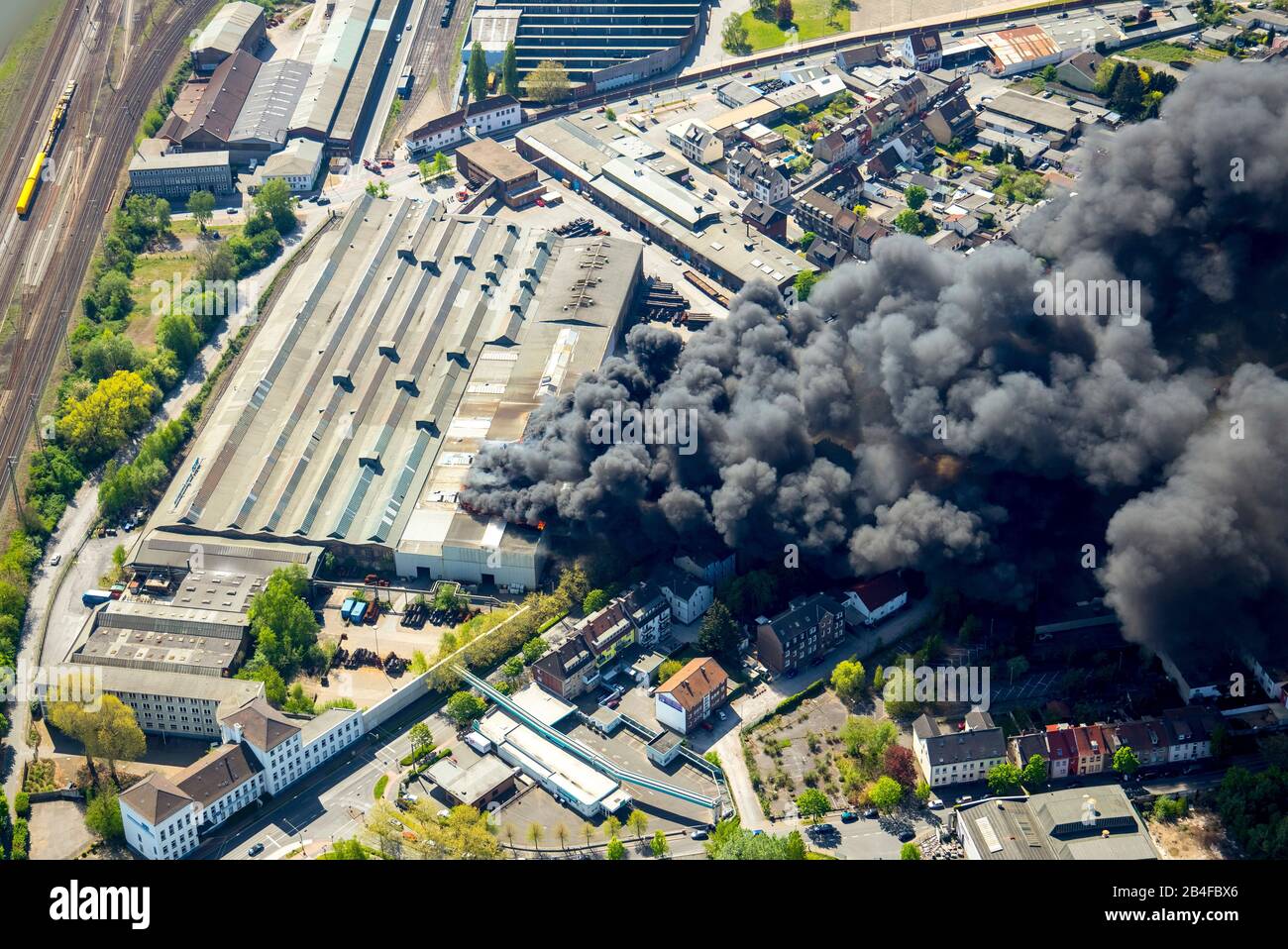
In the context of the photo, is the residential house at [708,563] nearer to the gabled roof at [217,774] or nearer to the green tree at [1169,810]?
the green tree at [1169,810]

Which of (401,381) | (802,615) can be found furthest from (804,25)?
(802,615)

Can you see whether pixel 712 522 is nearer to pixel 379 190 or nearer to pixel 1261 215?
pixel 1261 215

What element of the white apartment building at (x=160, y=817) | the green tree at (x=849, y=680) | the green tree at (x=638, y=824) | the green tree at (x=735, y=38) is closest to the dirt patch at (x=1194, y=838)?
the green tree at (x=849, y=680)

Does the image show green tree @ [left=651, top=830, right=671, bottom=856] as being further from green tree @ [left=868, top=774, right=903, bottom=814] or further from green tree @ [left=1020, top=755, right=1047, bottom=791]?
green tree @ [left=1020, top=755, right=1047, bottom=791]

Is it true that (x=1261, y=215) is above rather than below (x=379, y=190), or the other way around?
above
